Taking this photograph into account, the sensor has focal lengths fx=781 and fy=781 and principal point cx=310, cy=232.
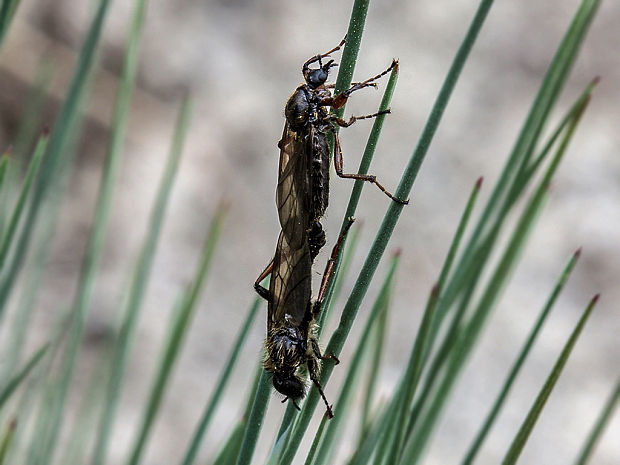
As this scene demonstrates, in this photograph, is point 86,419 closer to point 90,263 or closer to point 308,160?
point 90,263

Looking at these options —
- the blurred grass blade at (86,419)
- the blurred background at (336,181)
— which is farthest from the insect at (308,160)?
the blurred background at (336,181)

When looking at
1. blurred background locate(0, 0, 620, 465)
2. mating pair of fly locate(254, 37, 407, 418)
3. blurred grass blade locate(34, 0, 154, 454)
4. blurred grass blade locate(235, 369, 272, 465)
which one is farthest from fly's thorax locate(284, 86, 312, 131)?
blurred background locate(0, 0, 620, 465)

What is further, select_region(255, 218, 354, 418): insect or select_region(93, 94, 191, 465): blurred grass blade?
select_region(93, 94, 191, 465): blurred grass blade

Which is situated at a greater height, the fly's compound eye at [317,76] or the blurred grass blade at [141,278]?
the fly's compound eye at [317,76]

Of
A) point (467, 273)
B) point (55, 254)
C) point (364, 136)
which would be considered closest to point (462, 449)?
point (364, 136)

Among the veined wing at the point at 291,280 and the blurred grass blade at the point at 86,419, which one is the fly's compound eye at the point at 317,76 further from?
the blurred grass blade at the point at 86,419

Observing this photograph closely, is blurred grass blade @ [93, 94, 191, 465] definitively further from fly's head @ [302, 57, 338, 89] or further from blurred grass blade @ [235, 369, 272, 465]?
blurred grass blade @ [235, 369, 272, 465]

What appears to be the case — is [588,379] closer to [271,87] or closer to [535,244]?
[535,244]
